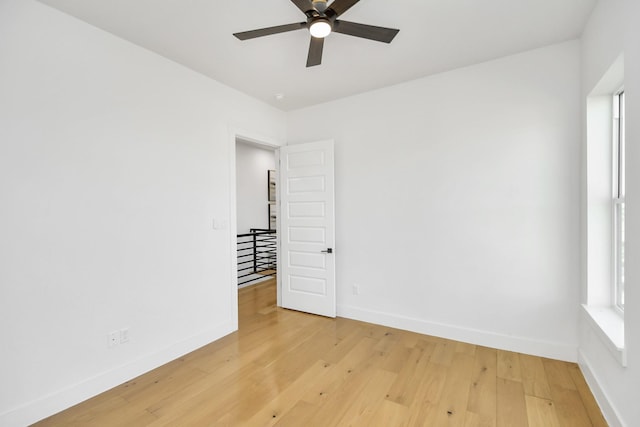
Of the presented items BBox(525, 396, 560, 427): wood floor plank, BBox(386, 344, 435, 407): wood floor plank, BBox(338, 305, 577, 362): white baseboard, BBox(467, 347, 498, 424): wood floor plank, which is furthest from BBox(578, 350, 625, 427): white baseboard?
BBox(386, 344, 435, 407): wood floor plank

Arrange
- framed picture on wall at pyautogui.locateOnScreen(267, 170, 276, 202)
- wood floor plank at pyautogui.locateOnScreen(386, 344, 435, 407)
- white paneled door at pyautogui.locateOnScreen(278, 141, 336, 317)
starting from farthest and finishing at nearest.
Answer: framed picture on wall at pyautogui.locateOnScreen(267, 170, 276, 202) < white paneled door at pyautogui.locateOnScreen(278, 141, 336, 317) < wood floor plank at pyautogui.locateOnScreen(386, 344, 435, 407)

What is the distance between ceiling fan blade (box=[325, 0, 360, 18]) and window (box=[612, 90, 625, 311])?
2.11 metres

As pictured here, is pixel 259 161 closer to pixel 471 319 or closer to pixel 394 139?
pixel 394 139

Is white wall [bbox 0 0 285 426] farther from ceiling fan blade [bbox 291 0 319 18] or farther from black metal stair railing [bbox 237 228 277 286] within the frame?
black metal stair railing [bbox 237 228 277 286]

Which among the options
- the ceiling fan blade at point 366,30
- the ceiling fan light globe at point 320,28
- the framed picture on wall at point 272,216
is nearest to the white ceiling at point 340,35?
the ceiling fan blade at point 366,30

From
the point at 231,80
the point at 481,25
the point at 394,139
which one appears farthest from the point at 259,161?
the point at 481,25

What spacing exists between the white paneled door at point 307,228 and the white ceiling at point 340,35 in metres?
1.00

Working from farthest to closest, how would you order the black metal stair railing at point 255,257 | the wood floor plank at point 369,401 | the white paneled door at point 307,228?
the black metal stair railing at point 255,257 < the white paneled door at point 307,228 < the wood floor plank at point 369,401

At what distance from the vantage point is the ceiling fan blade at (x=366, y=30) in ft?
6.09

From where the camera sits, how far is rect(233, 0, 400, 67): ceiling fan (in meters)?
1.72

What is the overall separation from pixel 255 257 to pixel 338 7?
4.57m

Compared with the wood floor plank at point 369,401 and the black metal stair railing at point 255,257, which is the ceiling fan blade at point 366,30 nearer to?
the wood floor plank at point 369,401

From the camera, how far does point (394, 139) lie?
342 cm

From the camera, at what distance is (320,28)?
72.9 inches
